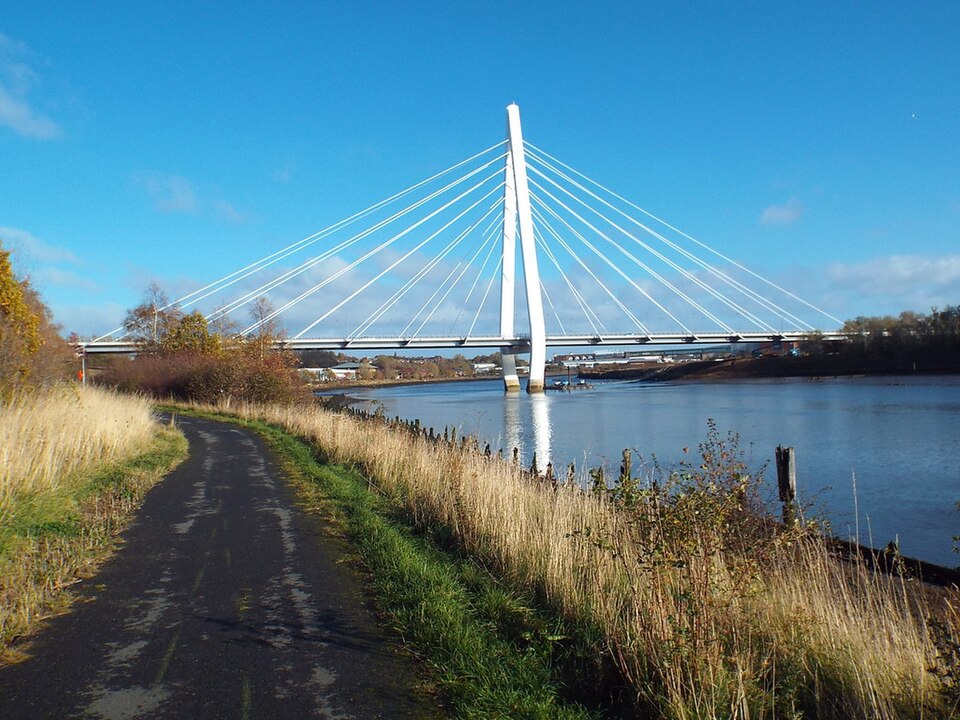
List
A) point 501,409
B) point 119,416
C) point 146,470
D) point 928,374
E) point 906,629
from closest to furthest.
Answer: point 906,629 → point 146,470 → point 119,416 → point 501,409 → point 928,374

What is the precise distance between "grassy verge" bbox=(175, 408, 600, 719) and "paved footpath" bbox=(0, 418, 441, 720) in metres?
0.20

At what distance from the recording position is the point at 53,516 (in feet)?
25.2

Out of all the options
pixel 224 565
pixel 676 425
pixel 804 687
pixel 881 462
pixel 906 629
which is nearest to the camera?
pixel 804 687

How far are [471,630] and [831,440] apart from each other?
71.3ft

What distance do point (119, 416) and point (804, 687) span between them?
15.2 m

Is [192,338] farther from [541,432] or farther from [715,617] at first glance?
[715,617]

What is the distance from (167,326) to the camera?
153 ft

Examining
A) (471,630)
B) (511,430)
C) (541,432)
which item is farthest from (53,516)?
(511,430)

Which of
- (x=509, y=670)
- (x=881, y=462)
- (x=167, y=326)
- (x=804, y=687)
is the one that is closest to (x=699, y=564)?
(x=804, y=687)

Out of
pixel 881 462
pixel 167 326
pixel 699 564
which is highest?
pixel 167 326

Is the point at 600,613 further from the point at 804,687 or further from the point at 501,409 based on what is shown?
the point at 501,409

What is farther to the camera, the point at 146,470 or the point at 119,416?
the point at 119,416

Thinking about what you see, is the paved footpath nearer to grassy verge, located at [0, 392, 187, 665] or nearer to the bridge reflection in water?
grassy verge, located at [0, 392, 187, 665]

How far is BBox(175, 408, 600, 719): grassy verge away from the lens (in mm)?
3959
